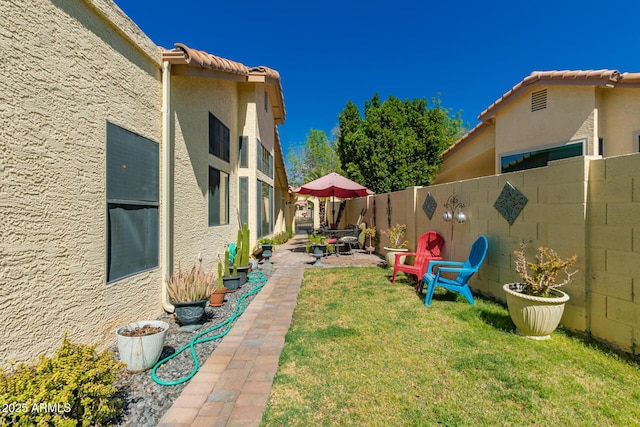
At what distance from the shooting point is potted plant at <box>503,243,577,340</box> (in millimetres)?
3621

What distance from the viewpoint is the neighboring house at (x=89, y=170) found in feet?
8.36

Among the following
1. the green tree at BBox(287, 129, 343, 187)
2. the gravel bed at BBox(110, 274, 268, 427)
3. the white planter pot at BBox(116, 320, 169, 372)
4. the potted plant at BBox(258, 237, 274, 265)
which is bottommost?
the gravel bed at BBox(110, 274, 268, 427)

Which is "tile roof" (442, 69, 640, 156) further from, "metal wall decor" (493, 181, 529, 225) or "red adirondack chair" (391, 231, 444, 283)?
"red adirondack chair" (391, 231, 444, 283)

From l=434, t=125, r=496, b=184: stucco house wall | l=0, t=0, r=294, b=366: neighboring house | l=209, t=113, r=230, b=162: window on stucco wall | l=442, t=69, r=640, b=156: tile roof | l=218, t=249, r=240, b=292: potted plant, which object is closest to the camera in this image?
l=0, t=0, r=294, b=366: neighboring house

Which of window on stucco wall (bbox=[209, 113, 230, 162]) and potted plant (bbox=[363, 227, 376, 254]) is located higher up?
window on stucco wall (bbox=[209, 113, 230, 162])

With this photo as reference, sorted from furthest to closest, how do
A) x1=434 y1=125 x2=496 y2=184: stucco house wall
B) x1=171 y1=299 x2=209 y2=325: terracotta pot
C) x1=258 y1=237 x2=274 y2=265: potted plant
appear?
x1=434 y1=125 x2=496 y2=184: stucco house wall → x1=258 y1=237 x2=274 y2=265: potted plant → x1=171 y1=299 x2=209 y2=325: terracotta pot

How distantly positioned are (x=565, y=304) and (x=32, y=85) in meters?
6.43

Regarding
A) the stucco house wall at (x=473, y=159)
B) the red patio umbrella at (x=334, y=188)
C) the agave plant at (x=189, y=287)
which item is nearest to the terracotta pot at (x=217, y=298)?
the agave plant at (x=189, y=287)

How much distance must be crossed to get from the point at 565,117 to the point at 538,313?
22.0ft

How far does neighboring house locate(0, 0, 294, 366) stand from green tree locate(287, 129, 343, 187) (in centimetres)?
2985

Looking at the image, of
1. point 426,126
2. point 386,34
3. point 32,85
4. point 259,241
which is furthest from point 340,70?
point 32,85

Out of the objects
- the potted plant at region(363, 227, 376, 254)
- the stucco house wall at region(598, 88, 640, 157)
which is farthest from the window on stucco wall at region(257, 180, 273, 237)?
the stucco house wall at region(598, 88, 640, 157)

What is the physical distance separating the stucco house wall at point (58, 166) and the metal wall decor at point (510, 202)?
19.3ft

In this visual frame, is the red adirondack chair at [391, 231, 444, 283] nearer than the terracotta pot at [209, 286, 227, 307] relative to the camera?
No
